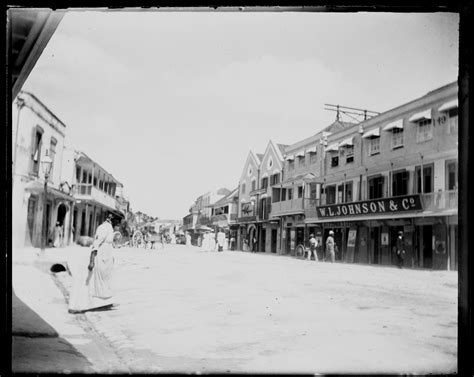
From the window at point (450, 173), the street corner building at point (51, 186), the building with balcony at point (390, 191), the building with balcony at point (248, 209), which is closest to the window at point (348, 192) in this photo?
the building with balcony at point (390, 191)

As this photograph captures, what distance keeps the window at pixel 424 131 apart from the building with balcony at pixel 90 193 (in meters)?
11.2

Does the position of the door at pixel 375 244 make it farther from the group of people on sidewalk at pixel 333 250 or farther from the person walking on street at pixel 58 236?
the person walking on street at pixel 58 236

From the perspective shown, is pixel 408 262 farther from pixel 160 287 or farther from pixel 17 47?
pixel 17 47

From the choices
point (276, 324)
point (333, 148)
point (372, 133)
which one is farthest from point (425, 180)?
point (276, 324)

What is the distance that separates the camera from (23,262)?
6.26 m

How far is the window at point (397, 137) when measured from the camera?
52.4ft

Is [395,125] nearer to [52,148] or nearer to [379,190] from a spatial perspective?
[379,190]

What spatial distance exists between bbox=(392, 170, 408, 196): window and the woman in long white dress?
41.3ft

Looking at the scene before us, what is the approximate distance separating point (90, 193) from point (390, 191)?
12304 mm

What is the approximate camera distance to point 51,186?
26.2ft

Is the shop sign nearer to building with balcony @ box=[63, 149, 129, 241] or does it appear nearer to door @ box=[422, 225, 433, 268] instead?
door @ box=[422, 225, 433, 268]

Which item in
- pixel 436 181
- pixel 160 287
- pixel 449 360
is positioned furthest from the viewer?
pixel 436 181

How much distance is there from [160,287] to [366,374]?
5373 millimetres
